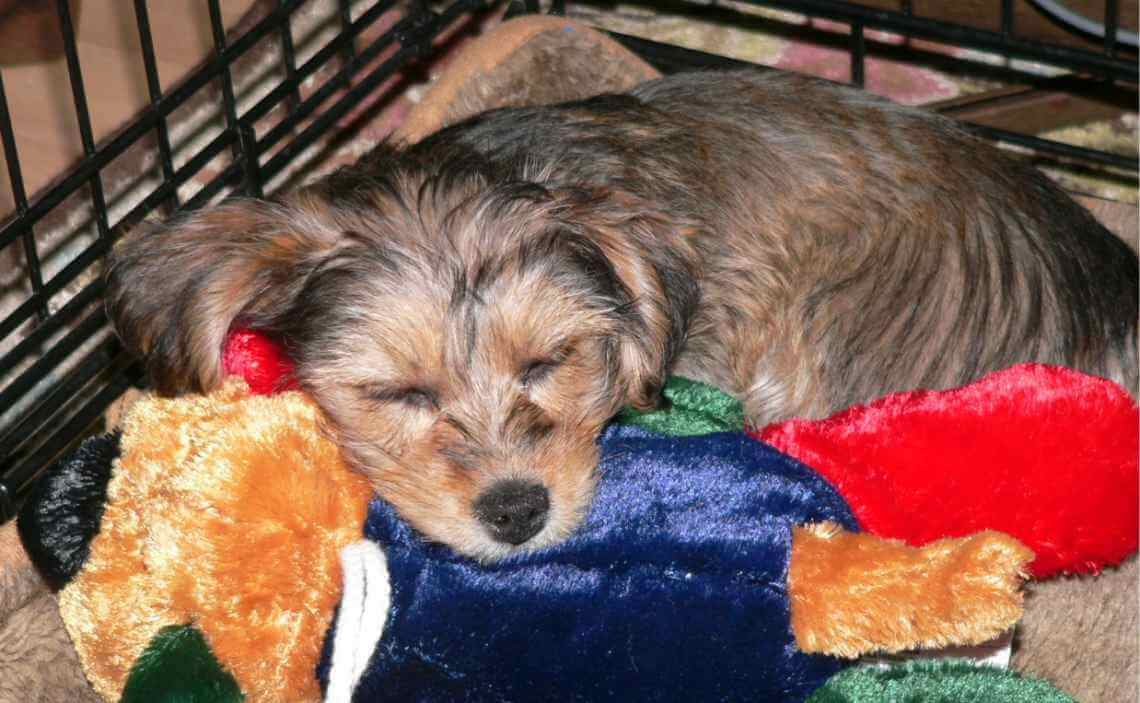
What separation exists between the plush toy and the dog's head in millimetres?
120

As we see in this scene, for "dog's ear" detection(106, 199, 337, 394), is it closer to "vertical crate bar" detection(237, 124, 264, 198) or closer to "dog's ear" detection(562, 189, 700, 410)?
"dog's ear" detection(562, 189, 700, 410)

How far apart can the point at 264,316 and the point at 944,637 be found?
134 centimetres

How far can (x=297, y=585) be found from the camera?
222 centimetres

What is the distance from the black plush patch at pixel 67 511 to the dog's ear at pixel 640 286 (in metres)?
0.92

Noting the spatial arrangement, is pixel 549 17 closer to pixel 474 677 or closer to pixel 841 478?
pixel 841 478

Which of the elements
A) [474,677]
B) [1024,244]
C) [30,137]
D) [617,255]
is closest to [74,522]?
[474,677]

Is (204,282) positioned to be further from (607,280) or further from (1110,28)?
(1110,28)

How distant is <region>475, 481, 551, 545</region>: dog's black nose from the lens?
7.98 ft

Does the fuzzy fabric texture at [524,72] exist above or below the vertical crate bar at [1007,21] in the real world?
below

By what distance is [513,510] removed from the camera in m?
2.46

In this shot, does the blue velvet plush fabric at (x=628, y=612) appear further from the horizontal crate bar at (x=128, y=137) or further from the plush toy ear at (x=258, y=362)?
the horizontal crate bar at (x=128, y=137)

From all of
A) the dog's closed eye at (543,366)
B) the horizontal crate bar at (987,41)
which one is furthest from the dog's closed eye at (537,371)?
the horizontal crate bar at (987,41)

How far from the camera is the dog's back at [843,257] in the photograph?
3.12 m

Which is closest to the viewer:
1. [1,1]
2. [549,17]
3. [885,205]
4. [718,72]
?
[885,205]
